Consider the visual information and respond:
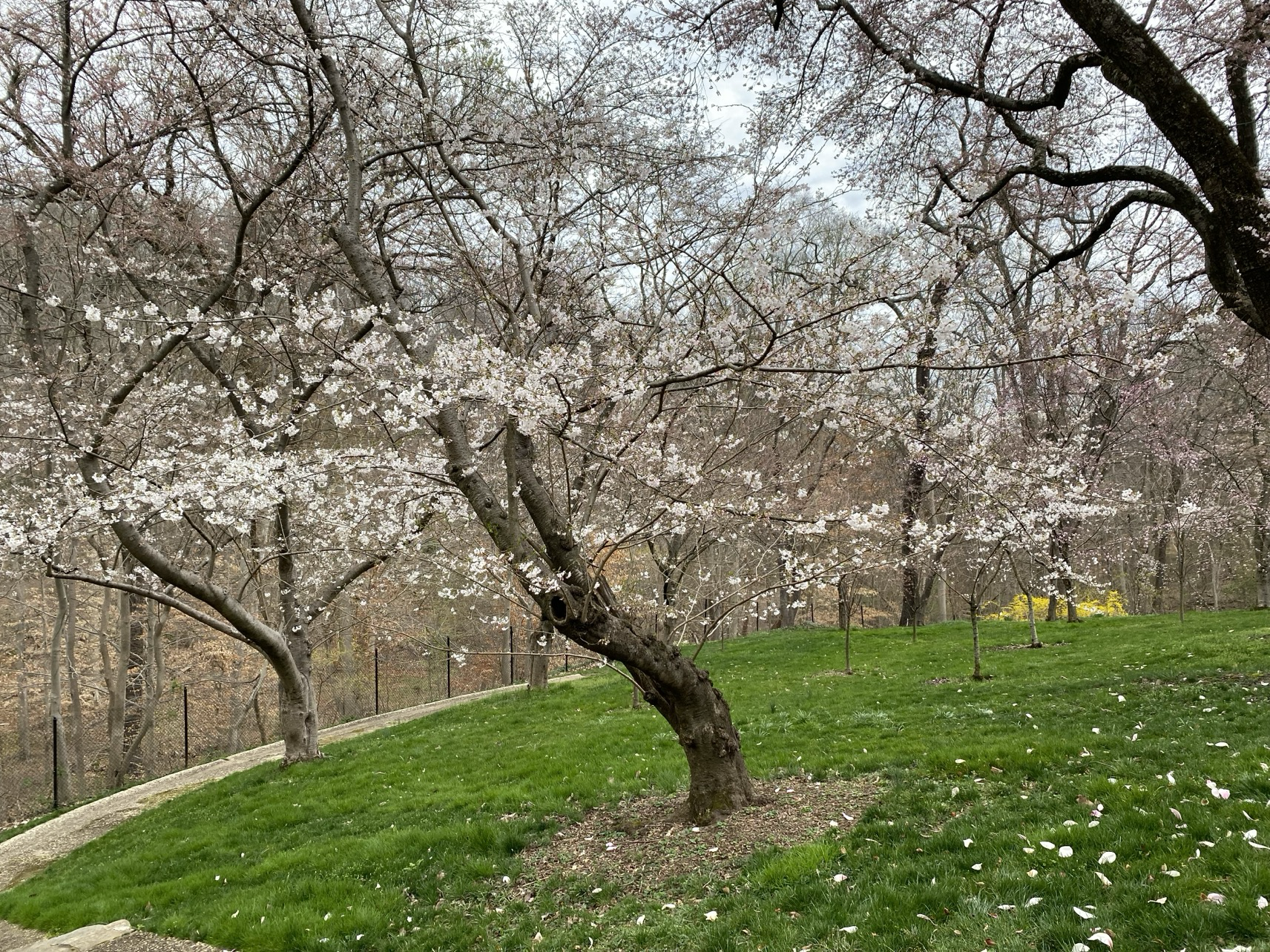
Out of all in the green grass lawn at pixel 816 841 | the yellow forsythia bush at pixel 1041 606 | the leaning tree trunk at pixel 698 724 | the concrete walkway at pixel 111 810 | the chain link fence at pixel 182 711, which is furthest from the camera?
the yellow forsythia bush at pixel 1041 606

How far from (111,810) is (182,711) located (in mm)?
9709

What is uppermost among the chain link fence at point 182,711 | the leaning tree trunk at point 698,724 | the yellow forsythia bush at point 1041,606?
the leaning tree trunk at point 698,724

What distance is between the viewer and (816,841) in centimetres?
426

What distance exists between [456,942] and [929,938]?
254 centimetres

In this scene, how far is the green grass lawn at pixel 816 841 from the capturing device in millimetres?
3164

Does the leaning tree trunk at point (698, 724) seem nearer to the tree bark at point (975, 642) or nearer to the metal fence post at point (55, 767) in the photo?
the tree bark at point (975, 642)

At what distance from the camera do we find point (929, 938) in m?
2.94

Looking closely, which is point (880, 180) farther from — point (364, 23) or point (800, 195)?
point (364, 23)

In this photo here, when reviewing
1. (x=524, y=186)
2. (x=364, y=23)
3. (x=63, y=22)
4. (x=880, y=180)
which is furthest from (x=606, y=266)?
(x=63, y=22)

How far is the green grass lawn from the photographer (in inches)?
125

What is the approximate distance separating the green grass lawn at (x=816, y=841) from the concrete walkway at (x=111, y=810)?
0.66m

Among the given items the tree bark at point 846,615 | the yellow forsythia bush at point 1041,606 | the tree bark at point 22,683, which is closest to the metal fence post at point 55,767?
the tree bark at point 22,683

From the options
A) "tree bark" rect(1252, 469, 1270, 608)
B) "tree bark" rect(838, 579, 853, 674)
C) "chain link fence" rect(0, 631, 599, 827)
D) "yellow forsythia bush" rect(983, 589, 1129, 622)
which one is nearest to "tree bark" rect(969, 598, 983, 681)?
"tree bark" rect(838, 579, 853, 674)

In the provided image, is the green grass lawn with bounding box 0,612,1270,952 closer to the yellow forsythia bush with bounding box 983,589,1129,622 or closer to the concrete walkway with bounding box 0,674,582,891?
the concrete walkway with bounding box 0,674,582,891
